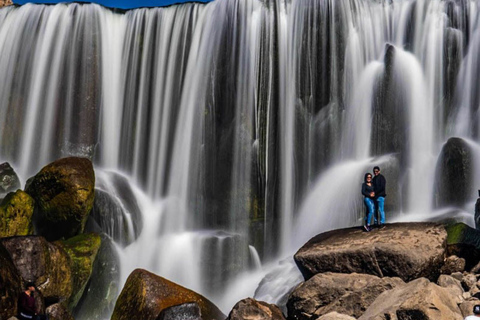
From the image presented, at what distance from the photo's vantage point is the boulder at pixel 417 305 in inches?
382

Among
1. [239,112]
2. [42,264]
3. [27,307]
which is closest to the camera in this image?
[27,307]

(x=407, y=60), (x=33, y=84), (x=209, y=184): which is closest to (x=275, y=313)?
(x=209, y=184)

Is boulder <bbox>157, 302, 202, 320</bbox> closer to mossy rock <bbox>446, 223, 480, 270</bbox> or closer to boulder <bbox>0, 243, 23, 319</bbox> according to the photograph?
boulder <bbox>0, 243, 23, 319</bbox>

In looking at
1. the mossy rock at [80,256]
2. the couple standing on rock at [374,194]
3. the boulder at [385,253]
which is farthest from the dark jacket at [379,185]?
the mossy rock at [80,256]

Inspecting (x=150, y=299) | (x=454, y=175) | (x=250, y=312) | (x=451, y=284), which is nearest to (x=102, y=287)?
(x=150, y=299)

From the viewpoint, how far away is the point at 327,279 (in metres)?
12.4

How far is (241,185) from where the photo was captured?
813 inches

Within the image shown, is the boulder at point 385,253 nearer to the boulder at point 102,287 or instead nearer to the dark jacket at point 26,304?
the dark jacket at point 26,304

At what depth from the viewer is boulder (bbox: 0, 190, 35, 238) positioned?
1650 centimetres

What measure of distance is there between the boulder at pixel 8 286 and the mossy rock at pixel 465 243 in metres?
9.06

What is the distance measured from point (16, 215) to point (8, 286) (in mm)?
4710

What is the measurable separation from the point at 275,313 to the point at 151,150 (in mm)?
10574

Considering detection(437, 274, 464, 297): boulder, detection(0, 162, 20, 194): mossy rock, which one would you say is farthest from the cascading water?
detection(437, 274, 464, 297): boulder

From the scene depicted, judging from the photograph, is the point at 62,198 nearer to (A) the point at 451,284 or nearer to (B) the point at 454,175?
(A) the point at 451,284
